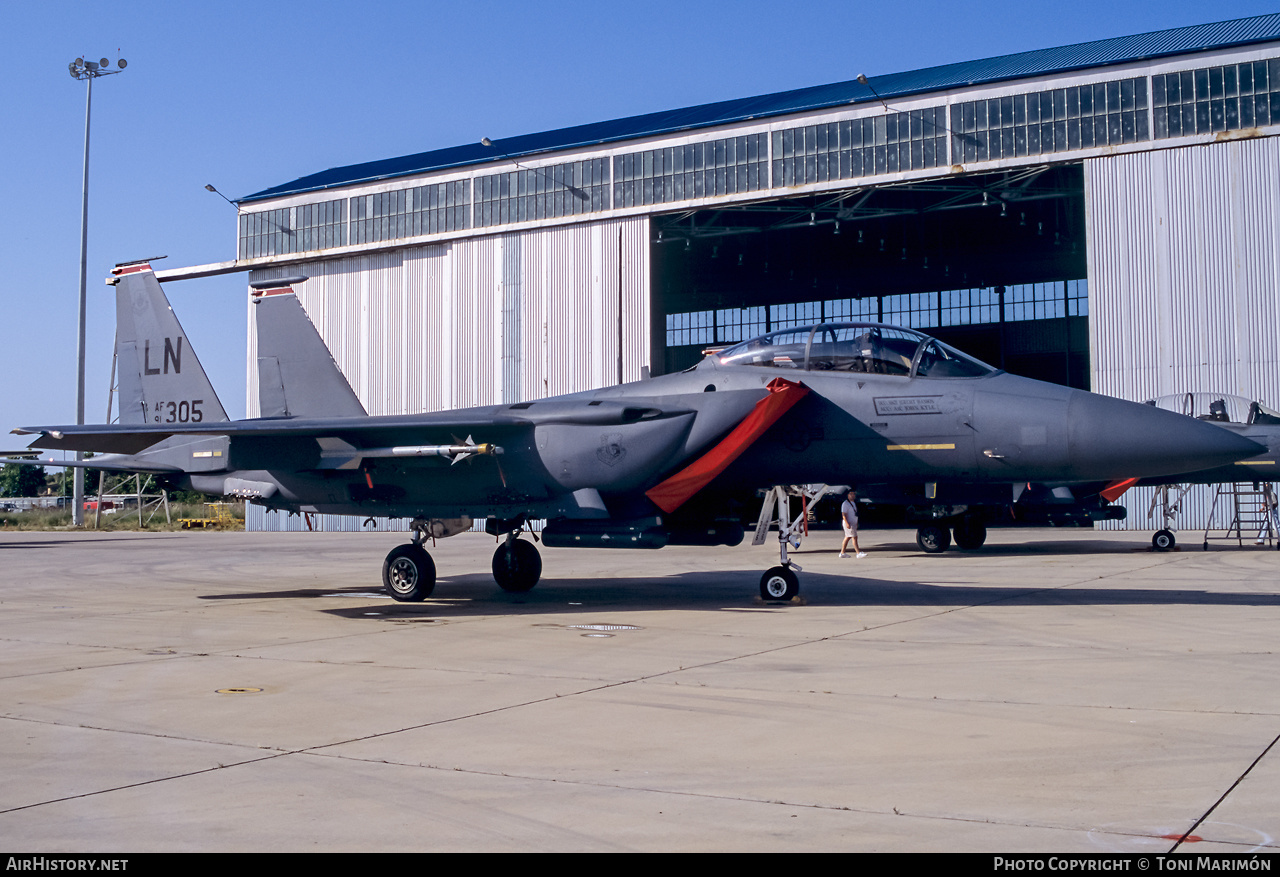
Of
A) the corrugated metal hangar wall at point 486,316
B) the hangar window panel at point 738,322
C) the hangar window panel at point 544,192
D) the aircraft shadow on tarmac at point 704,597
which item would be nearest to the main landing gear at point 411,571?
the aircraft shadow on tarmac at point 704,597

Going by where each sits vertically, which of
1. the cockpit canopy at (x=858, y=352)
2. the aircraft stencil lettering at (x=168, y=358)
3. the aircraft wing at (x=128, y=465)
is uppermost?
the aircraft stencil lettering at (x=168, y=358)

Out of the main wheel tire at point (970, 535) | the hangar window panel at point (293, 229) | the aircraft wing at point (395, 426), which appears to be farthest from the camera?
the hangar window panel at point (293, 229)

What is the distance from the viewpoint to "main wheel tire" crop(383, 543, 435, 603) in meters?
12.2

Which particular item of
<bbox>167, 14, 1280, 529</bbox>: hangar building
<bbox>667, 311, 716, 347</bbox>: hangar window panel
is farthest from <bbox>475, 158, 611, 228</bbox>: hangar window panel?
<bbox>667, 311, 716, 347</bbox>: hangar window panel

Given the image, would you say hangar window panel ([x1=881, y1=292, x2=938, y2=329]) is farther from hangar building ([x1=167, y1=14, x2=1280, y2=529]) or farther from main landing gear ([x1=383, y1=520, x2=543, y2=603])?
main landing gear ([x1=383, y1=520, x2=543, y2=603])

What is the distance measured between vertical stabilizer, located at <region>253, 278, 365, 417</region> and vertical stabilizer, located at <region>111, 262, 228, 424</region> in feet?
2.58

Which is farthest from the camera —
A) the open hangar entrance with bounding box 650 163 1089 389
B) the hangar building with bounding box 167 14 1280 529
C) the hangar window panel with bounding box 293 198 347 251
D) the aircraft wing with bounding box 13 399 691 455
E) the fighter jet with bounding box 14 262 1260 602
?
the hangar window panel with bounding box 293 198 347 251

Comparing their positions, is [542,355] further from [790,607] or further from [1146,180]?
Answer: [790,607]

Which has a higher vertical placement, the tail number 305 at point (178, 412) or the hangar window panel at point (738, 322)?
the hangar window panel at point (738, 322)

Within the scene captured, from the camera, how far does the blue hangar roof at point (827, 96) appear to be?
29.5m

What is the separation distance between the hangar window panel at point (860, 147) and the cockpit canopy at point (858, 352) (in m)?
22.2

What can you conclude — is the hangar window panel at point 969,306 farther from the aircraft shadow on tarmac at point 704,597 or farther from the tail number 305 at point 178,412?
the tail number 305 at point 178,412

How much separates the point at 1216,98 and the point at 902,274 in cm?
1788
